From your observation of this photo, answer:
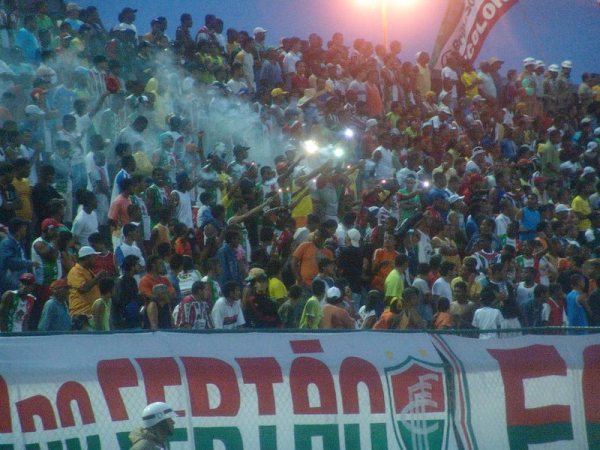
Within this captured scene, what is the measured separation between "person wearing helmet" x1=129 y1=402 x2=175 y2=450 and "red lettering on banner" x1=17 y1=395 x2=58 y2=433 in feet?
2.00

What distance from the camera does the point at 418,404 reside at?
8.45 meters

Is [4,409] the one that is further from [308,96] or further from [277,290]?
[308,96]

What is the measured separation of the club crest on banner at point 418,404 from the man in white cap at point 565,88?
16846mm

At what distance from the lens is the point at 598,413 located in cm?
919

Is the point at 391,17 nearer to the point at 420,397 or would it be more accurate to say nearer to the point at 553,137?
the point at 553,137

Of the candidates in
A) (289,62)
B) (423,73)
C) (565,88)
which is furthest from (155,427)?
(565,88)

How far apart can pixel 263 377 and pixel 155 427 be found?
1310 mm

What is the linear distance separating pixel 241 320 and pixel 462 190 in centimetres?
698

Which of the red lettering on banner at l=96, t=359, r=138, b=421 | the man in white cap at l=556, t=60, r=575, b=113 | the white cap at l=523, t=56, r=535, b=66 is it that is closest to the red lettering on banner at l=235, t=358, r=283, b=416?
the red lettering on banner at l=96, t=359, r=138, b=421

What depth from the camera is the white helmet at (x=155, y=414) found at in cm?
689

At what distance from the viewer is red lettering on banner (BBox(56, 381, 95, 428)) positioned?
7316 mm

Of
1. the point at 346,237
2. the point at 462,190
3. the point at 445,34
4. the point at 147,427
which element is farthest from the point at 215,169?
the point at 445,34

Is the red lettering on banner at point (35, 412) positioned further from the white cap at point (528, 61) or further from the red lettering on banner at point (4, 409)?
the white cap at point (528, 61)

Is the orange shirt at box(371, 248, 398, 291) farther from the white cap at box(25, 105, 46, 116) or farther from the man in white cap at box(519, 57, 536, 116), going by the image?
the man in white cap at box(519, 57, 536, 116)
